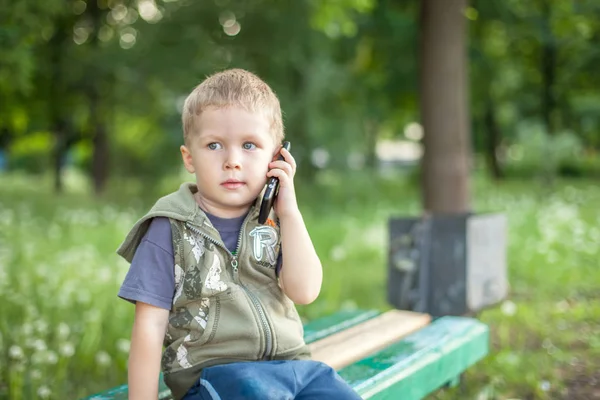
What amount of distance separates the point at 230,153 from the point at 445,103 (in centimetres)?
510

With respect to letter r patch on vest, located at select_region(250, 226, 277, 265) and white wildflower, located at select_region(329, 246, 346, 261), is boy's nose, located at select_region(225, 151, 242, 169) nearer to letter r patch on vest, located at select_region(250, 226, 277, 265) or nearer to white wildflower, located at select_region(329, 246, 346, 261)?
letter r patch on vest, located at select_region(250, 226, 277, 265)

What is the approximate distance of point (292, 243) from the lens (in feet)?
7.42

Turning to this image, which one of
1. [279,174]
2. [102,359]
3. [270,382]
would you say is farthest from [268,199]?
[102,359]

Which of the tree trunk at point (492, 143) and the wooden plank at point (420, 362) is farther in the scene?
the tree trunk at point (492, 143)

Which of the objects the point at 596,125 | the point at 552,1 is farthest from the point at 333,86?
the point at 596,125

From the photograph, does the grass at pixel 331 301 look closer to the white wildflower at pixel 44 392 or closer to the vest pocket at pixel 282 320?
the white wildflower at pixel 44 392

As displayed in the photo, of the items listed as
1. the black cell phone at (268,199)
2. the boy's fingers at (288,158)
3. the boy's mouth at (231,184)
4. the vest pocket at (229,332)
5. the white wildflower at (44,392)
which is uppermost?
the boy's fingers at (288,158)

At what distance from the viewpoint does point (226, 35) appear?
10.5m

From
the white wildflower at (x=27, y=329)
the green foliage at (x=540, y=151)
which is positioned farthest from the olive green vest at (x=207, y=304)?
the green foliage at (x=540, y=151)

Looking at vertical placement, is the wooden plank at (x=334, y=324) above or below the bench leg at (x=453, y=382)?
→ above

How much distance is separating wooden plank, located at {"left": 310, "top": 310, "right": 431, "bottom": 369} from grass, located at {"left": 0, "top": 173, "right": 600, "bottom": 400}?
0.42 metres

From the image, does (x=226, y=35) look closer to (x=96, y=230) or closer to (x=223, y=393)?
(x=96, y=230)

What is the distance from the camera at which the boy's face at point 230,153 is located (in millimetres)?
2209

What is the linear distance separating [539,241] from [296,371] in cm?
659
